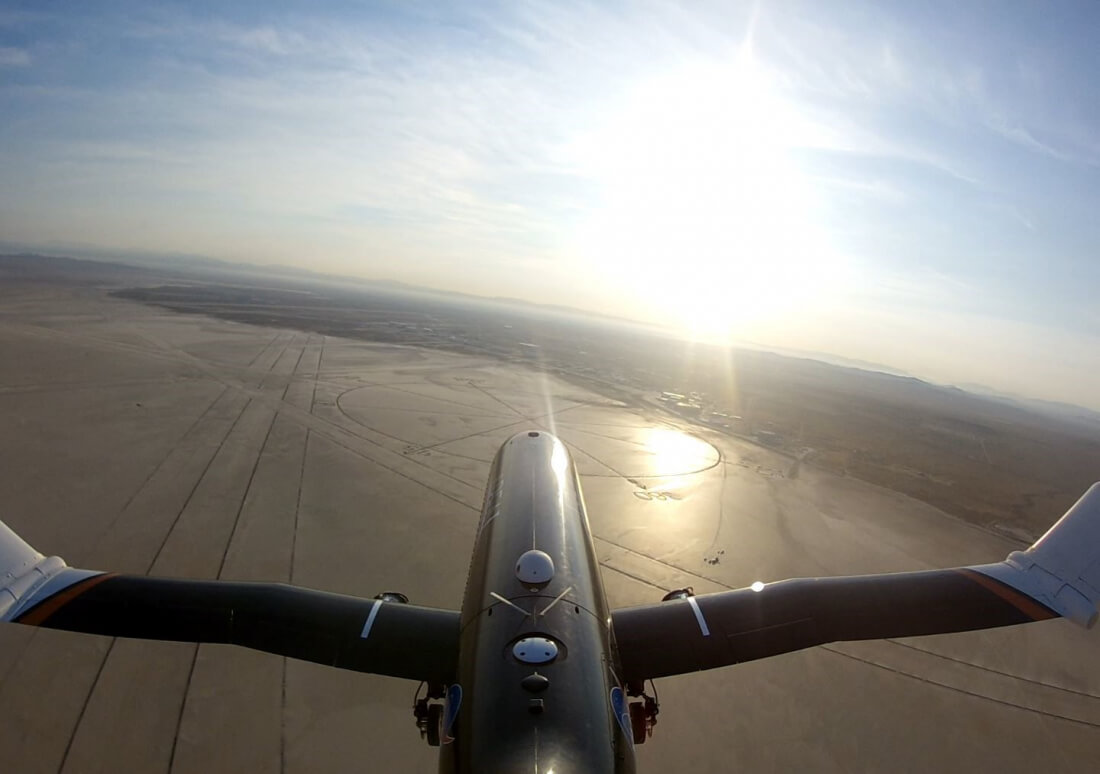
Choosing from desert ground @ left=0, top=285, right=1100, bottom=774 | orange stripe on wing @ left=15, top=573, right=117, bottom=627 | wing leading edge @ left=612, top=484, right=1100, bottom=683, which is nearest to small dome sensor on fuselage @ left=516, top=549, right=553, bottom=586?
wing leading edge @ left=612, top=484, right=1100, bottom=683

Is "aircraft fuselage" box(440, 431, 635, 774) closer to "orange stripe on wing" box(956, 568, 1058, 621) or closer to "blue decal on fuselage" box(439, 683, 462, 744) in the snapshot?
"blue decal on fuselage" box(439, 683, 462, 744)

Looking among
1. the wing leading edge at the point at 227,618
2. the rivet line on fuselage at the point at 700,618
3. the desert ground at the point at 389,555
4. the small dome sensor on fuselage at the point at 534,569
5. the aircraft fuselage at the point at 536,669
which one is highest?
the small dome sensor on fuselage at the point at 534,569

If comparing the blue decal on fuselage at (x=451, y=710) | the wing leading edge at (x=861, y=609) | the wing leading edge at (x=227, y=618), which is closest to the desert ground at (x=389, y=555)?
the wing leading edge at (x=227, y=618)

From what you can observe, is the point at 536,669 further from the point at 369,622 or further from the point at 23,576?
the point at 23,576

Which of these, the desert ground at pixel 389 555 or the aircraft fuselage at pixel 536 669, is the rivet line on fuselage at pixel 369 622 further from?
the desert ground at pixel 389 555

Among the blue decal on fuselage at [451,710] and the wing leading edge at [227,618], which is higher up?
the blue decal on fuselage at [451,710]

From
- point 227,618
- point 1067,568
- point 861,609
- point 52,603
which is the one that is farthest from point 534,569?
point 1067,568
